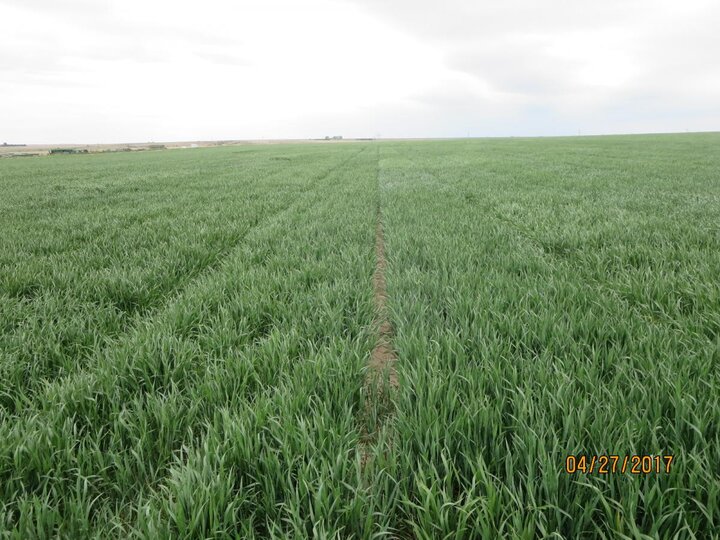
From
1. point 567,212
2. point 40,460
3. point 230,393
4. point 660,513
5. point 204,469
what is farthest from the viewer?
point 567,212

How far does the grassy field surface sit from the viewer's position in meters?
1.33

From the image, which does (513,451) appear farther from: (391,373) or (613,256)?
(613,256)

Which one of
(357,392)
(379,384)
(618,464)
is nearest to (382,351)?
(379,384)

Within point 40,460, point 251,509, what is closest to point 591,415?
point 251,509

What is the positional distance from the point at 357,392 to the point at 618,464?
4.28ft

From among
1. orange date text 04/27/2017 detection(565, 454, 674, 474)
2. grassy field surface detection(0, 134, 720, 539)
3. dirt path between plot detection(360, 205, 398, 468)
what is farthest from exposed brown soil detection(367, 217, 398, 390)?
orange date text 04/27/2017 detection(565, 454, 674, 474)

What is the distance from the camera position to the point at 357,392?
216 cm

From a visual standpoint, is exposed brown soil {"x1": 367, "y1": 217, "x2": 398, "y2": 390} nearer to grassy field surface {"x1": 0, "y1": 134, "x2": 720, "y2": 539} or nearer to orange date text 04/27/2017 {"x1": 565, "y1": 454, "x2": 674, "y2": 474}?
grassy field surface {"x1": 0, "y1": 134, "x2": 720, "y2": 539}

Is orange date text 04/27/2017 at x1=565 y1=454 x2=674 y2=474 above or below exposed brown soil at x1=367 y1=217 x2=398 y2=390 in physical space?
above

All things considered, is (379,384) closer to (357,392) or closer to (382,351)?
(357,392)

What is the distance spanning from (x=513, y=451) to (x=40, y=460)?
2197 millimetres

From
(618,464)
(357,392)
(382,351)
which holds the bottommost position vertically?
(382,351)

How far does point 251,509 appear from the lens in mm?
1432

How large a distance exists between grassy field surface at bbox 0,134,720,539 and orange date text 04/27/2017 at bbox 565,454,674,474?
0.03 m
